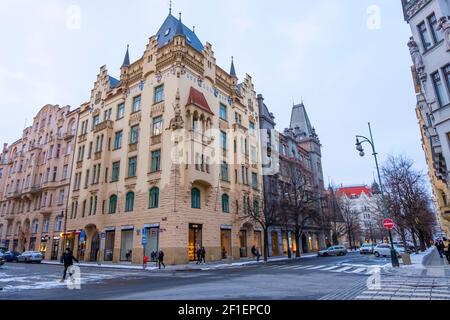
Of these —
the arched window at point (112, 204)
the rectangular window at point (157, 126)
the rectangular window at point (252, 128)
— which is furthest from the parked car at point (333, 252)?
the arched window at point (112, 204)

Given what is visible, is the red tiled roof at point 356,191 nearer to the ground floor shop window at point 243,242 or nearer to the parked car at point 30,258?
the ground floor shop window at point 243,242

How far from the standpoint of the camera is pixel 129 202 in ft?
108

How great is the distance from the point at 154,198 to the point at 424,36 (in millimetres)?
27604

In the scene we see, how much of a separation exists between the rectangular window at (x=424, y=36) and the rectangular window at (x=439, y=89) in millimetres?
2421

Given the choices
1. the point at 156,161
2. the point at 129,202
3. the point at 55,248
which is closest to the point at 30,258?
the point at 55,248

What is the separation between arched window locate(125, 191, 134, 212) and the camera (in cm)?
3250

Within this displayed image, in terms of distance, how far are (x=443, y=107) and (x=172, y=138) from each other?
75.8 ft

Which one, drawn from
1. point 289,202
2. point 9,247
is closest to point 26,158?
point 9,247

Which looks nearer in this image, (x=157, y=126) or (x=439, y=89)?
(x=439, y=89)

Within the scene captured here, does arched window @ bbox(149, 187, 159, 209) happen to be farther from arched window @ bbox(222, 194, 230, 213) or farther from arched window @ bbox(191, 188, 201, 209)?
arched window @ bbox(222, 194, 230, 213)

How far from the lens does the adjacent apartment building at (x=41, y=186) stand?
140ft

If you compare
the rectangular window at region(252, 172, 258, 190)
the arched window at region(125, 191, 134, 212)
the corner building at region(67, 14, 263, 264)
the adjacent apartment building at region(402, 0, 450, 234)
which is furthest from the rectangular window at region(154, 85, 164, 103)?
the adjacent apartment building at region(402, 0, 450, 234)

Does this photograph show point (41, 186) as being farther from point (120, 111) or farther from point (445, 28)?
point (445, 28)
